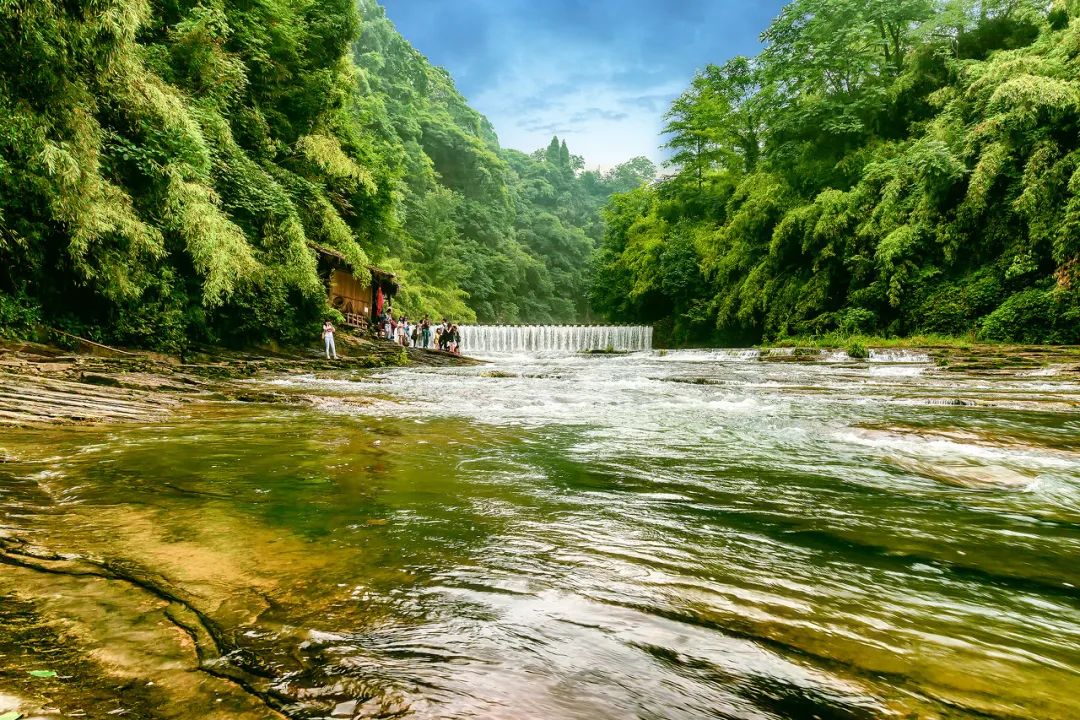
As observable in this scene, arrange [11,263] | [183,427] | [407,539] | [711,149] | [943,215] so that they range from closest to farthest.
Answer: [407,539]
[183,427]
[11,263]
[943,215]
[711,149]

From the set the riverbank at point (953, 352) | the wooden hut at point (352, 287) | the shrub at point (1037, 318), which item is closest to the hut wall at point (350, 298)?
the wooden hut at point (352, 287)

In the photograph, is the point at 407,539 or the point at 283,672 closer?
the point at 283,672

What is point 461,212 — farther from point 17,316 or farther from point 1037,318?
point 17,316

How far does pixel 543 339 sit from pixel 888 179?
18.3m

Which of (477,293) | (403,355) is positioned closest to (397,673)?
(403,355)

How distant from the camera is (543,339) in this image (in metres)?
32.2

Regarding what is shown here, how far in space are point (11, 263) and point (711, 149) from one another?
32730mm

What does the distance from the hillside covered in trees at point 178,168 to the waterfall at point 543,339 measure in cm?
884

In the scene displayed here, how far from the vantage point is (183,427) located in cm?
562

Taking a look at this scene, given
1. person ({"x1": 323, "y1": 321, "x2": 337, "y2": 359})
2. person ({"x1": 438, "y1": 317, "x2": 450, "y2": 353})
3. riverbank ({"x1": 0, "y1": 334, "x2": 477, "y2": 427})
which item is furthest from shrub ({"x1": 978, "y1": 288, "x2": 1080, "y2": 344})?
person ({"x1": 323, "y1": 321, "x2": 337, "y2": 359})

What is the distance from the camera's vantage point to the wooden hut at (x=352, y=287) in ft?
66.1

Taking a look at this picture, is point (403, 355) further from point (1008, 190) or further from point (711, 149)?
point (711, 149)

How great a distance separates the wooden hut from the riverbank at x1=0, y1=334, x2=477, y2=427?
6.76m

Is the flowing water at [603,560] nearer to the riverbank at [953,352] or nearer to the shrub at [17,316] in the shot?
the shrub at [17,316]
